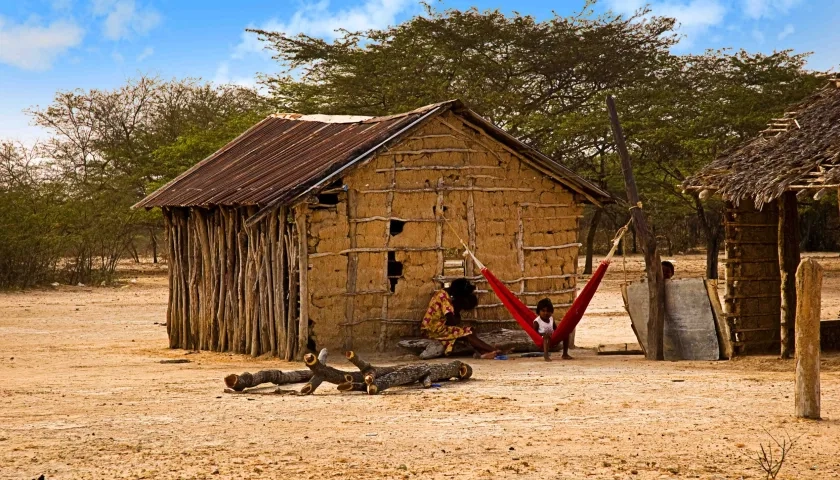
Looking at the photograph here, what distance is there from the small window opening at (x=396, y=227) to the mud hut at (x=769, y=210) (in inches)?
131

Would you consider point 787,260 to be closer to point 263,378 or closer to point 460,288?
point 460,288

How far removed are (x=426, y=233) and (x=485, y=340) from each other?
1.44 meters

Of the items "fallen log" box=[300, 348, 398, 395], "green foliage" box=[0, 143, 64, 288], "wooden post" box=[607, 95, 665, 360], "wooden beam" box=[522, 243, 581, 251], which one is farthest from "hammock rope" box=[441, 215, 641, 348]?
"green foliage" box=[0, 143, 64, 288]

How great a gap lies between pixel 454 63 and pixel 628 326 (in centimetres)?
1216

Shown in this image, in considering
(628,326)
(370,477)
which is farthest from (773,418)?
(628,326)

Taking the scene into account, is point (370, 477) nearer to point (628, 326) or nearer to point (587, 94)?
point (628, 326)

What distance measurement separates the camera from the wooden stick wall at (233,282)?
1366cm

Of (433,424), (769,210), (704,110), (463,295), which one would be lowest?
(433,424)

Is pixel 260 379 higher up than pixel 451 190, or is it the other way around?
pixel 451 190

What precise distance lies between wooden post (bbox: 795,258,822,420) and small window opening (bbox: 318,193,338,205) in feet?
21.0

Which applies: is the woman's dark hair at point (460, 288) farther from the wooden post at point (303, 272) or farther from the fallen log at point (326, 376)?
the fallen log at point (326, 376)

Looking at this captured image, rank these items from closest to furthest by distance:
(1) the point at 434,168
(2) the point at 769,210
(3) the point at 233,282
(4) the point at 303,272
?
1. (4) the point at 303,272
2. (2) the point at 769,210
3. (1) the point at 434,168
4. (3) the point at 233,282

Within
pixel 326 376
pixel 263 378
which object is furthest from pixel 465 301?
pixel 263 378

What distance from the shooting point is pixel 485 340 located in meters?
14.0
